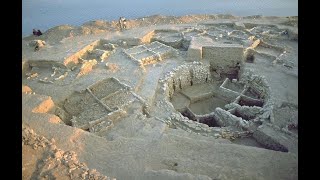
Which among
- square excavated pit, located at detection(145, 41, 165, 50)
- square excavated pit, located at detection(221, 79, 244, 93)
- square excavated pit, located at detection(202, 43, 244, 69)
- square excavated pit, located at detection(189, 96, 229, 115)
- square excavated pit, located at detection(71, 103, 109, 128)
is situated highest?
square excavated pit, located at detection(145, 41, 165, 50)

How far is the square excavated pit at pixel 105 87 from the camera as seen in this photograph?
12.3 meters

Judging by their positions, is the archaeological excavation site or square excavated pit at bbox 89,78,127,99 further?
square excavated pit at bbox 89,78,127,99

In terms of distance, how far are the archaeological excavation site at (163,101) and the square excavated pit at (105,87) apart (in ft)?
0.17

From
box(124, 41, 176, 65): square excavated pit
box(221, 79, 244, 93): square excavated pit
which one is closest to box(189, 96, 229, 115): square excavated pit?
box(221, 79, 244, 93): square excavated pit

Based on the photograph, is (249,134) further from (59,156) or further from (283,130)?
(59,156)

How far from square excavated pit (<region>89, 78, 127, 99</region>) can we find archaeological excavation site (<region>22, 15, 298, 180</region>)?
0.05 m

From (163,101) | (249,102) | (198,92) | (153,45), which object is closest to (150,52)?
(153,45)

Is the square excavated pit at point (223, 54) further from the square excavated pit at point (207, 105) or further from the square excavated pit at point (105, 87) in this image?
the square excavated pit at point (105, 87)

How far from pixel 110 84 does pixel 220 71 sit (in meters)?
6.66

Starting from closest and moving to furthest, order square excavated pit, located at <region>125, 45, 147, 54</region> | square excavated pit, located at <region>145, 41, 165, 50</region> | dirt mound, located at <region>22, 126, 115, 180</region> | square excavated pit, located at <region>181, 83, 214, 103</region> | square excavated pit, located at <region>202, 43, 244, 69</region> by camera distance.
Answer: dirt mound, located at <region>22, 126, 115, 180</region>, square excavated pit, located at <region>181, 83, 214, 103</region>, square excavated pit, located at <region>202, 43, 244, 69</region>, square excavated pit, located at <region>125, 45, 147, 54</region>, square excavated pit, located at <region>145, 41, 165, 50</region>

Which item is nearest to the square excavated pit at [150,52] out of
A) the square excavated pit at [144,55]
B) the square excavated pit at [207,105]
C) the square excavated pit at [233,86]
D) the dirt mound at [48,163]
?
the square excavated pit at [144,55]

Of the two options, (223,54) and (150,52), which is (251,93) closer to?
(223,54)

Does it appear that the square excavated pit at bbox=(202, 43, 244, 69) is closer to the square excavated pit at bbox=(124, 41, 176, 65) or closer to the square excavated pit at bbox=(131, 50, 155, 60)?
the square excavated pit at bbox=(124, 41, 176, 65)

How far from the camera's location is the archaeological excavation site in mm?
6797
